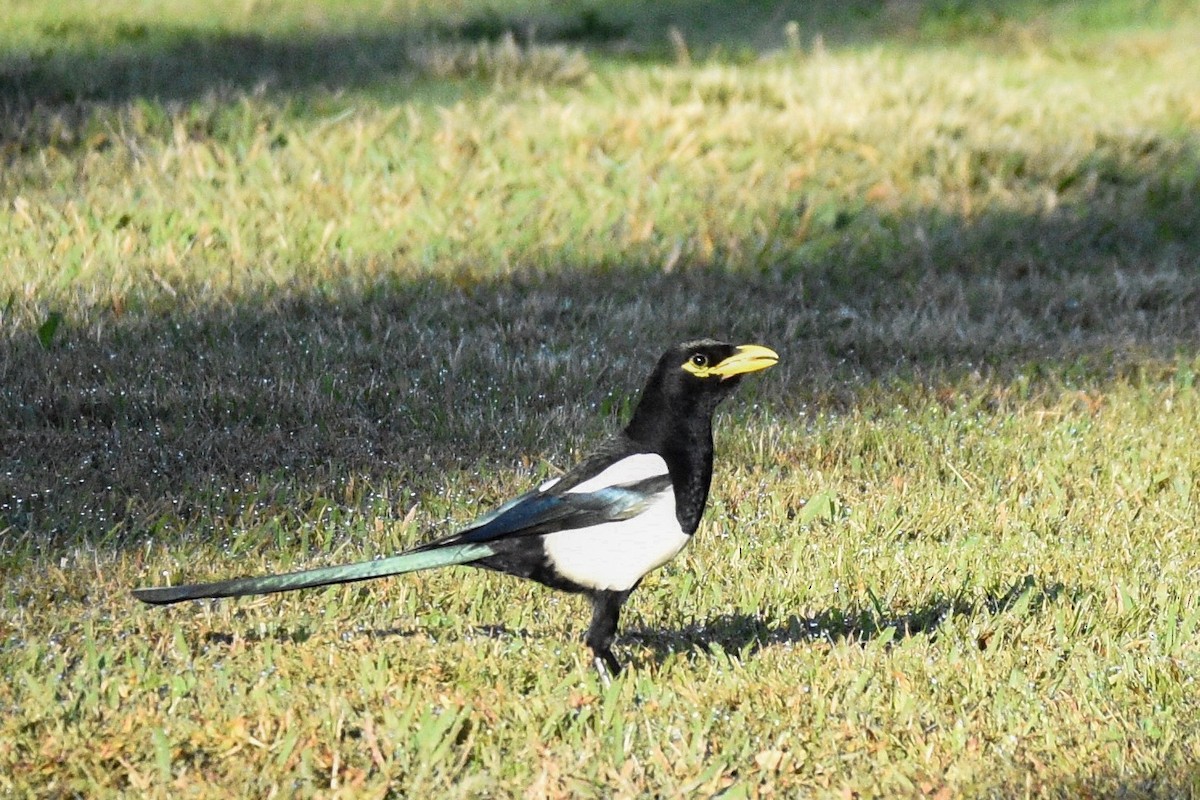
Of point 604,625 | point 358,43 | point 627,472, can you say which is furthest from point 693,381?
point 358,43

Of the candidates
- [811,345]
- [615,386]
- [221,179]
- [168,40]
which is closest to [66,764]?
[615,386]

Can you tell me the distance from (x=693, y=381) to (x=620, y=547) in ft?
1.73

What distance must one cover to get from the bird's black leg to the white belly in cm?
3

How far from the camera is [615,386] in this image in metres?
7.16

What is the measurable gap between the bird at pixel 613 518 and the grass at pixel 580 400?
11.5 inches

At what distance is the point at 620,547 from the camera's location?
4324 mm

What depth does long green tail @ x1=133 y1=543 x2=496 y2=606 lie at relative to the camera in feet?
13.2

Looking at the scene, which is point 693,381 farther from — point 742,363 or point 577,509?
point 577,509

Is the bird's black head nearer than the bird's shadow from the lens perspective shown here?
Yes

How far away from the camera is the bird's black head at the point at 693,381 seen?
178 inches

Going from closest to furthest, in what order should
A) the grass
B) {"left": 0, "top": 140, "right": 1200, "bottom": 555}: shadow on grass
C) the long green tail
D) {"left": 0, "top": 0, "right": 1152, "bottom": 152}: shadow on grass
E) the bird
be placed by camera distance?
1. the long green tail
2. the grass
3. the bird
4. {"left": 0, "top": 140, "right": 1200, "bottom": 555}: shadow on grass
5. {"left": 0, "top": 0, "right": 1152, "bottom": 152}: shadow on grass

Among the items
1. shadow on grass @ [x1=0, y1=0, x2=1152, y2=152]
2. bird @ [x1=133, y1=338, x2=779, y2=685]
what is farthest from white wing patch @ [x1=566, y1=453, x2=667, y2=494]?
shadow on grass @ [x1=0, y1=0, x2=1152, y2=152]

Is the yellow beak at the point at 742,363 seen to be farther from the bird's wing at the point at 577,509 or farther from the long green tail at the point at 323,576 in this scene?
the long green tail at the point at 323,576

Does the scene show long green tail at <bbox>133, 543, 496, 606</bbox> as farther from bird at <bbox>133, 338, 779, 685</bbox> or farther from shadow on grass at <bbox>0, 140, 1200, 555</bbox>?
shadow on grass at <bbox>0, 140, 1200, 555</bbox>
